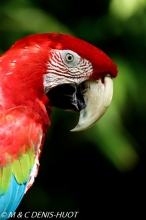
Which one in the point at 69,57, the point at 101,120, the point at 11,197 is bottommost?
the point at 11,197

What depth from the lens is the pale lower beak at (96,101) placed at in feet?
6.46

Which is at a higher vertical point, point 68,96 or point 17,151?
point 68,96

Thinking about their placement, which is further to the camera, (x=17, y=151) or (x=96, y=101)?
(x=96, y=101)

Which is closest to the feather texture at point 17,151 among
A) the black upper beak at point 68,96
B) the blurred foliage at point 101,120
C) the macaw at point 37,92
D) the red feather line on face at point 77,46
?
the macaw at point 37,92

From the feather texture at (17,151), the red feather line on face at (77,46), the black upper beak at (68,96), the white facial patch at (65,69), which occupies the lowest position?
the feather texture at (17,151)

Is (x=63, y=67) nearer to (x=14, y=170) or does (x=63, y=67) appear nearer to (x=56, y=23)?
(x=14, y=170)

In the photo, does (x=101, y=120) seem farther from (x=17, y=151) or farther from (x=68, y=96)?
(x=17, y=151)

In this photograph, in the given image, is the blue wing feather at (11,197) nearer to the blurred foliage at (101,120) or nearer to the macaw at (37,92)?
the macaw at (37,92)

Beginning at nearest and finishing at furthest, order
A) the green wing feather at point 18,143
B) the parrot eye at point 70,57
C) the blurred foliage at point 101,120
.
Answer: the green wing feather at point 18,143
the parrot eye at point 70,57
the blurred foliage at point 101,120

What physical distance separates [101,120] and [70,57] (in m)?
0.96

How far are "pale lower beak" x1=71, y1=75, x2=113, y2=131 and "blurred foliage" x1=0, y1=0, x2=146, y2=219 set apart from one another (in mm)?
905

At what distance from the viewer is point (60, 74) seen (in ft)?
6.48

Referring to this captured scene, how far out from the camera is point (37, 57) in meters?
1.93

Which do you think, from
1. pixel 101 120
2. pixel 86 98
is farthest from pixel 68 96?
pixel 101 120
